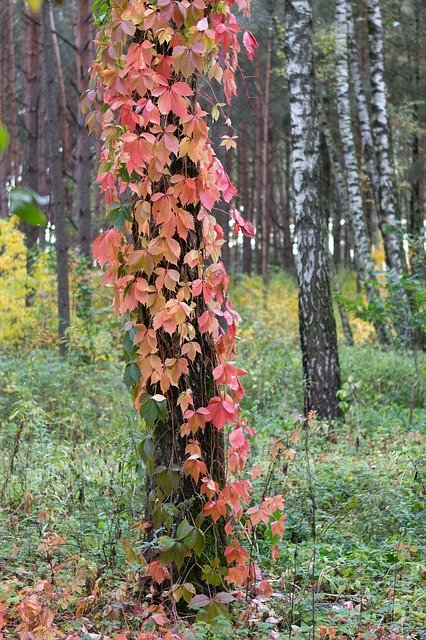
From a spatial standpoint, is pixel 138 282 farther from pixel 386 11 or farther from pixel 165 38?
pixel 386 11

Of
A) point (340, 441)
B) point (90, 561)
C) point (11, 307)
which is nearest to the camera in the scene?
point (90, 561)

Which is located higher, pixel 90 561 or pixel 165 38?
pixel 165 38

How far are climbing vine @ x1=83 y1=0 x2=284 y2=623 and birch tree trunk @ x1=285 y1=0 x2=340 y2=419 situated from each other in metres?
4.63

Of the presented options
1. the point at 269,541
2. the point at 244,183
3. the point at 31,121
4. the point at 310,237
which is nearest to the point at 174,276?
the point at 269,541

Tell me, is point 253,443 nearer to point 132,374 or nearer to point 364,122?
point 132,374

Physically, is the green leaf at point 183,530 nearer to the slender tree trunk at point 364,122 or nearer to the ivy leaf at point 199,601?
the ivy leaf at point 199,601

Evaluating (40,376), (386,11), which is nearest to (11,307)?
(40,376)

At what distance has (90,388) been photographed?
914 cm

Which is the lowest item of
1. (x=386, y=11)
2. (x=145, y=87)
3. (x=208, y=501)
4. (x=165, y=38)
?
(x=208, y=501)

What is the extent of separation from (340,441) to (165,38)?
481 centimetres

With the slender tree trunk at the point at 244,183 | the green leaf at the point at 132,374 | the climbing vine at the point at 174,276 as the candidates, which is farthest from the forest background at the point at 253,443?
the slender tree trunk at the point at 244,183

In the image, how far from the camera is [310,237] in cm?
855

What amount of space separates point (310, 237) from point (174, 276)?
16.4 feet

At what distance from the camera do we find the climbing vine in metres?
3.71
